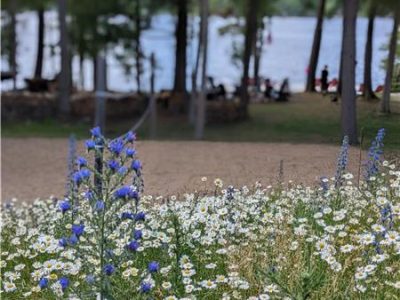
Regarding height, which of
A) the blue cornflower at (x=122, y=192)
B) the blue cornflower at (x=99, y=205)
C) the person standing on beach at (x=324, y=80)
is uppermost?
the person standing on beach at (x=324, y=80)

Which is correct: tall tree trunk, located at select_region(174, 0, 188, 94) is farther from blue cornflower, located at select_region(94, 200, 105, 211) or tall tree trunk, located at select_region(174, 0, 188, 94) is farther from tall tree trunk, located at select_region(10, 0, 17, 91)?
blue cornflower, located at select_region(94, 200, 105, 211)

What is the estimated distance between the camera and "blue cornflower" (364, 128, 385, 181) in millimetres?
3449

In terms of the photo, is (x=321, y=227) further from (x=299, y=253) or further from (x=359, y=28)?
(x=359, y=28)

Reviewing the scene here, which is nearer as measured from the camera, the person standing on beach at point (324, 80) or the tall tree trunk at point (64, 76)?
the person standing on beach at point (324, 80)

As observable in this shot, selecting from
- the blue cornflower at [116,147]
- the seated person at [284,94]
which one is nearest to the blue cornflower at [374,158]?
the blue cornflower at [116,147]

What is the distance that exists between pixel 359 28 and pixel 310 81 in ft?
2.76

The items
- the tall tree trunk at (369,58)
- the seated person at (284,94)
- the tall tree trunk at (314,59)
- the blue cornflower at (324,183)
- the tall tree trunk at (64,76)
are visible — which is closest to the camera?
the blue cornflower at (324,183)

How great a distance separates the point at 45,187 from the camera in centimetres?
905

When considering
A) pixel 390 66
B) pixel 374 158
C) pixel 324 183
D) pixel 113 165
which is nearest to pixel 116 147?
pixel 113 165

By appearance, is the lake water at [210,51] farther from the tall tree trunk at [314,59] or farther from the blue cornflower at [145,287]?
the blue cornflower at [145,287]

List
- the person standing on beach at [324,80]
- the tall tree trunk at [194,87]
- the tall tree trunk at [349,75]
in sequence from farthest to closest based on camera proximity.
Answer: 1. the tall tree trunk at [194,87]
2. the person standing on beach at [324,80]
3. the tall tree trunk at [349,75]

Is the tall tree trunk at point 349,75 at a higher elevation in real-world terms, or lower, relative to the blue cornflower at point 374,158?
higher

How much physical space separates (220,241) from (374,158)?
0.95 meters

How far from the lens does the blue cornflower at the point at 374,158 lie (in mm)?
3449
